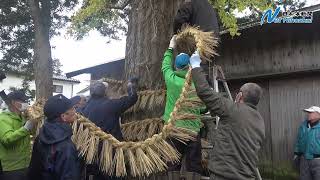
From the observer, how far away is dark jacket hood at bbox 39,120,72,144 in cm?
322

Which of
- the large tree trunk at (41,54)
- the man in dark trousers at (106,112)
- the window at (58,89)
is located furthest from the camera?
the window at (58,89)

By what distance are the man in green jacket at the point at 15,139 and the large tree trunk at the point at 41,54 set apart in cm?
830

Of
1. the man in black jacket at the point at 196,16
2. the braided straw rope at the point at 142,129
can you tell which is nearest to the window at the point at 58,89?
the braided straw rope at the point at 142,129

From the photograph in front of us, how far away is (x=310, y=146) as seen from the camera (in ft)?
21.2

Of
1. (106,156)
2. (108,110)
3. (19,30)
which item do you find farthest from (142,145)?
(19,30)

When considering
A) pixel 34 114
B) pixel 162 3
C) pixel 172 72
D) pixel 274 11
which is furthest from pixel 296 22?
pixel 34 114

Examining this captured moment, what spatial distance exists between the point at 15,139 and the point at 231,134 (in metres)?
2.23

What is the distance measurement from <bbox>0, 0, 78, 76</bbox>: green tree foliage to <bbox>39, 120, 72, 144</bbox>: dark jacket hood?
12.5 metres

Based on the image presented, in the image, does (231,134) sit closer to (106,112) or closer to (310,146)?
(106,112)

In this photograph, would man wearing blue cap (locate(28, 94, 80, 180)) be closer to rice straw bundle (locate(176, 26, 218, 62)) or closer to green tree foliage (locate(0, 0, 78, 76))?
rice straw bundle (locate(176, 26, 218, 62))

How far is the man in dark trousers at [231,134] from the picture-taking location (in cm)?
325

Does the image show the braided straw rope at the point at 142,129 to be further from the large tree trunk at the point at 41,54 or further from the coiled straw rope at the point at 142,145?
the large tree trunk at the point at 41,54

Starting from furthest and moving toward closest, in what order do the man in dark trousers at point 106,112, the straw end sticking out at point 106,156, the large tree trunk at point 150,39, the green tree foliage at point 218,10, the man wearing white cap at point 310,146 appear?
the green tree foliage at point 218,10, the man wearing white cap at point 310,146, the large tree trunk at point 150,39, the man in dark trousers at point 106,112, the straw end sticking out at point 106,156

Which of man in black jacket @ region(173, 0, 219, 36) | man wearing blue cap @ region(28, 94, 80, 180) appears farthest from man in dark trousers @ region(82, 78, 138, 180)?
man in black jacket @ region(173, 0, 219, 36)
